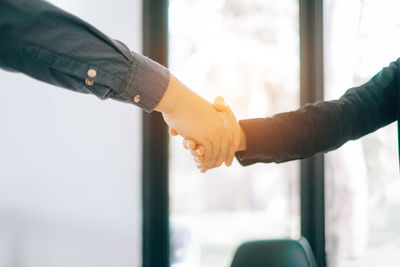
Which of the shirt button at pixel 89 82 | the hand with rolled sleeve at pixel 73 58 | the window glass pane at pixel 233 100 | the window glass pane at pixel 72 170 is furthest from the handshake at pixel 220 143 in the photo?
the window glass pane at pixel 233 100

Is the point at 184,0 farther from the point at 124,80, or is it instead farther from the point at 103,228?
the point at 124,80

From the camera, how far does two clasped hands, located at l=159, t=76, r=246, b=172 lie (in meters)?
0.84

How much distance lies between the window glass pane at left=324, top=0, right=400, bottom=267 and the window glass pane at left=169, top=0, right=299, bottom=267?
24 centimetres

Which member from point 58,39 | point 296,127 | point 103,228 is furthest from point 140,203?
point 58,39

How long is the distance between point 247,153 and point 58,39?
487mm

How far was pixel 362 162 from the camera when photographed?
92.6 inches

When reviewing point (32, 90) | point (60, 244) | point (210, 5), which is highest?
point (210, 5)

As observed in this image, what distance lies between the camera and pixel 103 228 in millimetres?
2139

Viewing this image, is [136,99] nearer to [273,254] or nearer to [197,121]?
[197,121]

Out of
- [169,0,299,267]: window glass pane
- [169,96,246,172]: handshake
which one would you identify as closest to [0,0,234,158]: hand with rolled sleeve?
[169,96,246,172]: handshake

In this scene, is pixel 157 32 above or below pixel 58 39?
above

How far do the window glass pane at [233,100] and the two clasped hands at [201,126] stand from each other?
4.74ft

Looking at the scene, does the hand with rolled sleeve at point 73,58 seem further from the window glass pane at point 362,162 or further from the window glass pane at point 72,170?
the window glass pane at point 362,162

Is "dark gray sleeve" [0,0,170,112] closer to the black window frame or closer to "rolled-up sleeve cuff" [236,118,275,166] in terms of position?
"rolled-up sleeve cuff" [236,118,275,166]
